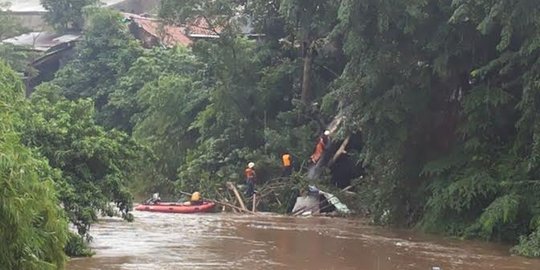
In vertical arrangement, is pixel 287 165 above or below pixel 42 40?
below

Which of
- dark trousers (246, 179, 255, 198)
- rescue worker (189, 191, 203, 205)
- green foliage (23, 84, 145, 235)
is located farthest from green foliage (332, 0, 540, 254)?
green foliage (23, 84, 145, 235)

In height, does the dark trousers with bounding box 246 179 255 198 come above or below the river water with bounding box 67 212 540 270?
above

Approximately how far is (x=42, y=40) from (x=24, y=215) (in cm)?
4000

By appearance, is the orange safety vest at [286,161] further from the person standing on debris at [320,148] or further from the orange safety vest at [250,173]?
the orange safety vest at [250,173]

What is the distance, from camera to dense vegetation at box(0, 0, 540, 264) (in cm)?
1462

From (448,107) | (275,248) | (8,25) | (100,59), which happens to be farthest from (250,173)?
(8,25)

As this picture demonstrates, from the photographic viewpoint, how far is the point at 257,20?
27.6 m

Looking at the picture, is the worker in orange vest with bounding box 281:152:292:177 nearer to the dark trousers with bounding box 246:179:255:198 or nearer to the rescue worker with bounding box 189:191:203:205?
the dark trousers with bounding box 246:179:255:198

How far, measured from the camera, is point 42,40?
4500 centimetres

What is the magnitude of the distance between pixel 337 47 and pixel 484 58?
26.8 ft

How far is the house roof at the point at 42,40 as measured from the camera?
42.5 metres

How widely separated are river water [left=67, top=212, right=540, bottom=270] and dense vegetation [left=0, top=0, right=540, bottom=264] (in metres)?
0.75

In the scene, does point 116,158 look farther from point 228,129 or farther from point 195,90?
point 195,90

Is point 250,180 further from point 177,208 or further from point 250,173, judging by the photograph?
point 177,208
